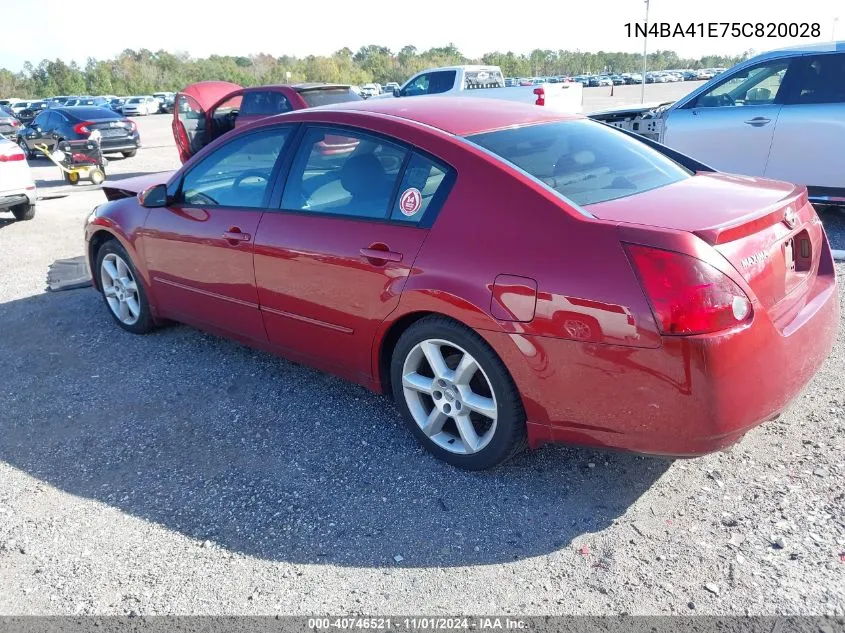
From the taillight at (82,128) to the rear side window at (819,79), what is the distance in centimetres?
1571

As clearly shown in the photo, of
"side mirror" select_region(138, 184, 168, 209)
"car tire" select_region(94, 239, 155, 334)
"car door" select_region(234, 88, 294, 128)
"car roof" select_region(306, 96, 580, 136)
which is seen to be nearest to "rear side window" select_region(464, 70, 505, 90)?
"car door" select_region(234, 88, 294, 128)

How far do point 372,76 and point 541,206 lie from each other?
83542 mm

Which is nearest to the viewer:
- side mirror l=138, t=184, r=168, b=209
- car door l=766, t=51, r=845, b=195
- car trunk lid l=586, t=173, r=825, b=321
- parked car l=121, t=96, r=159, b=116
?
car trunk lid l=586, t=173, r=825, b=321

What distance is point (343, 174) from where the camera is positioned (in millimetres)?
3654

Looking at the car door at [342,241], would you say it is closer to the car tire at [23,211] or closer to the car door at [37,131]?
the car tire at [23,211]

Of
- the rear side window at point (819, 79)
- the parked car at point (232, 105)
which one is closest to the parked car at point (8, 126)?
the parked car at point (232, 105)

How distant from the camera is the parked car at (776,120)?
6.86 m

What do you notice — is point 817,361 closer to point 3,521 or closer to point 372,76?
point 3,521

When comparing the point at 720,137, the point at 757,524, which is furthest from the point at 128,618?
the point at 720,137

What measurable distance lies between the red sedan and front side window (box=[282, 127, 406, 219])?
1cm

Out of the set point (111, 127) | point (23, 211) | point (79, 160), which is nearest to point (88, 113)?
point (111, 127)

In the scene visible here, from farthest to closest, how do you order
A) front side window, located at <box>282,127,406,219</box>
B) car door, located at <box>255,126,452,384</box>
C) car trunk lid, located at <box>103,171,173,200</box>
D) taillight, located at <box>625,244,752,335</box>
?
car trunk lid, located at <box>103,171,173,200</box> → front side window, located at <box>282,127,406,219</box> → car door, located at <box>255,126,452,384</box> → taillight, located at <box>625,244,752,335</box>

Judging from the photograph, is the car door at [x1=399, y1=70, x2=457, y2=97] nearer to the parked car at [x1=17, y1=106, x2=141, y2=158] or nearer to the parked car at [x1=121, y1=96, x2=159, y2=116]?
the parked car at [x1=17, y1=106, x2=141, y2=158]

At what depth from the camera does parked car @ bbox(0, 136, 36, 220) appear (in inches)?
365
